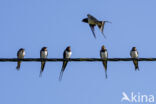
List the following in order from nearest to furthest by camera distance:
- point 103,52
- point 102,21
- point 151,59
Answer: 1. point 151,59
2. point 102,21
3. point 103,52

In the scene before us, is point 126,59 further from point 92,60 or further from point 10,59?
point 10,59

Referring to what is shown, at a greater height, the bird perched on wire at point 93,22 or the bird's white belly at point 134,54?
the bird perched on wire at point 93,22

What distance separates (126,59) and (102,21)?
254 centimetres

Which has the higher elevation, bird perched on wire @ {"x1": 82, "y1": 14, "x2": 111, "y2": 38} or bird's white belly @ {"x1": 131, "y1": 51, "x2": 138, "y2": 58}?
bird perched on wire @ {"x1": 82, "y1": 14, "x2": 111, "y2": 38}

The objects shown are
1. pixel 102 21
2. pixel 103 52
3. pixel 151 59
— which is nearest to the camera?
pixel 151 59

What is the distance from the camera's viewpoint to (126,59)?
32.1ft

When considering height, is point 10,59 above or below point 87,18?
below

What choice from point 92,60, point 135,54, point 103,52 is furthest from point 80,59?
point 135,54

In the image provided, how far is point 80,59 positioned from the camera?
9.75 m

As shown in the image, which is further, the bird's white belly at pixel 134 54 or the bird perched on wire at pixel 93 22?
the bird's white belly at pixel 134 54

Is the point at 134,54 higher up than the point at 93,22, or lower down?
lower down

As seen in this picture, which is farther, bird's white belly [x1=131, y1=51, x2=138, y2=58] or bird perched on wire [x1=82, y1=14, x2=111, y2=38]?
bird's white belly [x1=131, y1=51, x2=138, y2=58]

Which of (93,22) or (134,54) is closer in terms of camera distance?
(93,22)

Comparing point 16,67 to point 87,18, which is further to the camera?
point 16,67
